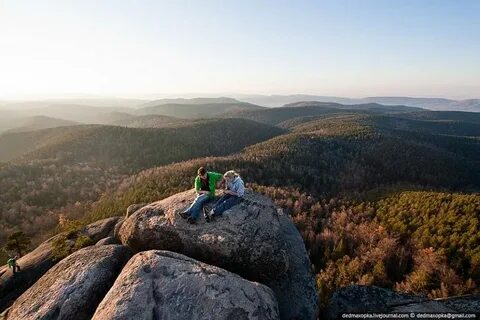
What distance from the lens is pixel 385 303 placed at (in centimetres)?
1516

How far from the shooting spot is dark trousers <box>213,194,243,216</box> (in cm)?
1516

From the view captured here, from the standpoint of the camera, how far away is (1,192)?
63219mm

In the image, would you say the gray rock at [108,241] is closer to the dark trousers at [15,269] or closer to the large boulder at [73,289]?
the large boulder at [73,289]

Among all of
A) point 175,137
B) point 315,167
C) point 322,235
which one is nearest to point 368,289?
point 322,235

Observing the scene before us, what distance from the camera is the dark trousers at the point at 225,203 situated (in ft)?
49.7

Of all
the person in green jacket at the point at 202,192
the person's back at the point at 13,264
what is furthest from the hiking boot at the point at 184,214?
the person's back at the point at 13,264

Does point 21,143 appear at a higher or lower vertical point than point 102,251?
lower

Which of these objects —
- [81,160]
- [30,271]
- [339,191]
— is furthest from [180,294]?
[81,160]

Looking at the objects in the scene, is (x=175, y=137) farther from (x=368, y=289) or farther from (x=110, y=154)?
(x=368, y=289)

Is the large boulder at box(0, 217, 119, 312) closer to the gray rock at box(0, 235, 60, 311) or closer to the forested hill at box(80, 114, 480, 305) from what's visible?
the gray rock at box(0, 235, 60, 311)

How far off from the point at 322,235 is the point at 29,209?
45090 mm

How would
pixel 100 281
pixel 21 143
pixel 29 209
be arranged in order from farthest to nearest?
pixel 21 143 < pixel 29 209 < pixel 100 281

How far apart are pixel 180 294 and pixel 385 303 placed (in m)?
9.10

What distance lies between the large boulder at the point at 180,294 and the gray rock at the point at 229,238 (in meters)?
1.64
